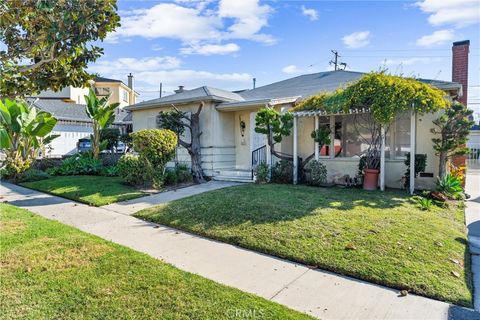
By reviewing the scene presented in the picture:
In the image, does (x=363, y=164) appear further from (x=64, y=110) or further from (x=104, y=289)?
(x=64, y=110)

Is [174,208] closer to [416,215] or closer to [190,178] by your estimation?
[190,178]

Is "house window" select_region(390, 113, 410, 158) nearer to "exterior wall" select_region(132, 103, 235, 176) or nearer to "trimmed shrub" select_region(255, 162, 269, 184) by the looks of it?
"trimmed shrub" select_region(255, 162, 269, 184)

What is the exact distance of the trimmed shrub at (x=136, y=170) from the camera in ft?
34.2

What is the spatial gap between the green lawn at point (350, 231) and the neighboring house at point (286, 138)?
8.18ft

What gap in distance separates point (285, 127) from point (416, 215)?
5.16 m

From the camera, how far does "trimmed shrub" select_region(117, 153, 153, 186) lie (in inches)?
410

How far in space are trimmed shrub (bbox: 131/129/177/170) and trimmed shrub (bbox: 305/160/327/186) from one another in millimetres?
4845

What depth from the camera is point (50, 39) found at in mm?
4066

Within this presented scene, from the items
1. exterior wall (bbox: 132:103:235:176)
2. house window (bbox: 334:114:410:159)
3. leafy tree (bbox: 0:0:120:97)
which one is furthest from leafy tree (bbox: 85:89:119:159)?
house window (bbox: 334:114:410:159)

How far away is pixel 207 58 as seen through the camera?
18.8m

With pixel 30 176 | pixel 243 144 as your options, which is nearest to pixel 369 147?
pixel 243 144

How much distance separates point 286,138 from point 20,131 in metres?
9.94

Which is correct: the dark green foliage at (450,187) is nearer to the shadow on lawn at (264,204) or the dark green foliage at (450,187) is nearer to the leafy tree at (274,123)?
the shadow on lawn at (264,204)

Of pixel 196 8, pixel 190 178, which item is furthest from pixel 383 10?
pixel 190 178
